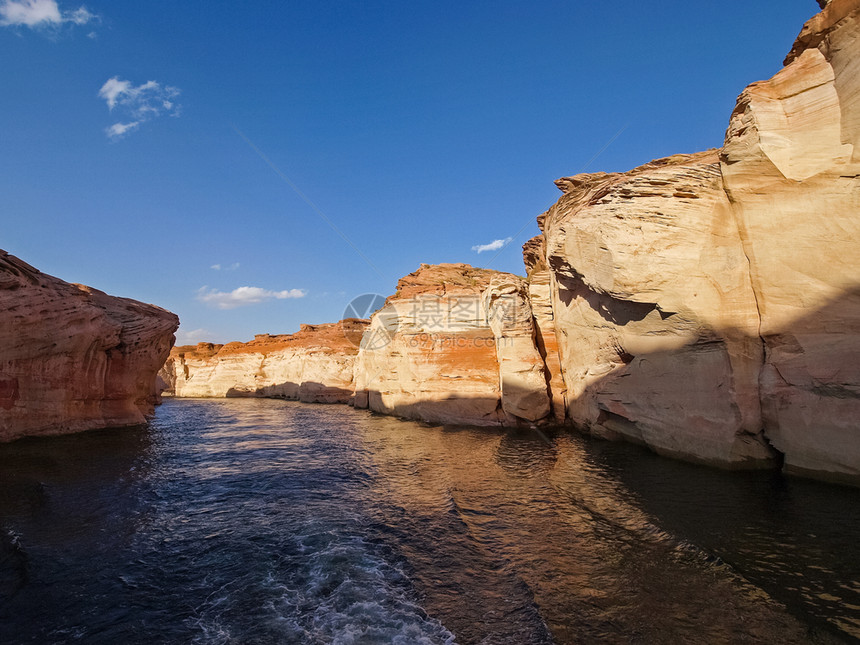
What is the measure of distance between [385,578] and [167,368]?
5919 centimetres

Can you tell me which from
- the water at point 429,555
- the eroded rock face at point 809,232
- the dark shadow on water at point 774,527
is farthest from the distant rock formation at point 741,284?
the water at point 429,555

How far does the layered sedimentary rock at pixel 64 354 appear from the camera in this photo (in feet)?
43.6

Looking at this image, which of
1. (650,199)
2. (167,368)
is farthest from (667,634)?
(167,368)

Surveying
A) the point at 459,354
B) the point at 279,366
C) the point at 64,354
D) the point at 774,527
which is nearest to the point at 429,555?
the point at 774,527

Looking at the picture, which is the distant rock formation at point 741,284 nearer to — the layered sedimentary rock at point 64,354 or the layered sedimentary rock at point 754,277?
the layered sedimentary rock at point 754,277

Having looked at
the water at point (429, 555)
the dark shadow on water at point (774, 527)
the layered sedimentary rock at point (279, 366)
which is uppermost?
the layered sedimentary rock at point (279, 366)

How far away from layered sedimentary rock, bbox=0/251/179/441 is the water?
197 inches

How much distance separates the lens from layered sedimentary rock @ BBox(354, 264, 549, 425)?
56.3 ft

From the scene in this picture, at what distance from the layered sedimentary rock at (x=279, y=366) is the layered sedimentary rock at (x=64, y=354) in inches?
682

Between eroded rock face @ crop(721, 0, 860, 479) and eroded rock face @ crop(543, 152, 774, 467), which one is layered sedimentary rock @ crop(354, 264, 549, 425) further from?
eroded rock face @ crop(721, 0, 860, 479)

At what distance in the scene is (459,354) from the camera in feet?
65.7

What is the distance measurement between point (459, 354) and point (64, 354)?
663 inches

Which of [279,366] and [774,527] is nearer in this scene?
[774,527]

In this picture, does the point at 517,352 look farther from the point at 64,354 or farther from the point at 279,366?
the point at 279,366
